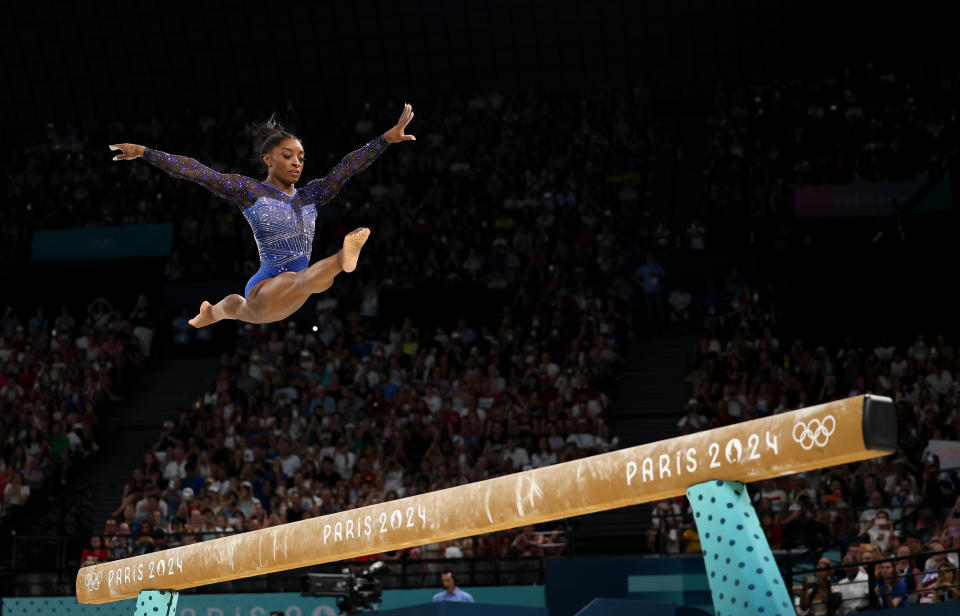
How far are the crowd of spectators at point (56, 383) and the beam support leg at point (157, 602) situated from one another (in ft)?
33.3

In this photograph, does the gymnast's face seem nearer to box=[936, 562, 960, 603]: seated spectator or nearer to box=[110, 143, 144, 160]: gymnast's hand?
box=[110, 143, 144, 160]: gymnast's hand

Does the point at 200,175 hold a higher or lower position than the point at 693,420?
lower

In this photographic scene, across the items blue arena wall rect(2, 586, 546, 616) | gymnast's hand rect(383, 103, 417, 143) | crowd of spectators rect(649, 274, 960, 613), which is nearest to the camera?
gymnast's hand rect(383, 103, 417, 143)

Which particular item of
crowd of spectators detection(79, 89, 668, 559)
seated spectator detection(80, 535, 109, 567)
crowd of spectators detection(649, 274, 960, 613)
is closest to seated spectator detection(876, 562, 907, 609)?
crowd of spectators detection(649, 274, 960, 613)

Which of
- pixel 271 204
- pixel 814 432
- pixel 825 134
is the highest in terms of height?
pixel 825 134

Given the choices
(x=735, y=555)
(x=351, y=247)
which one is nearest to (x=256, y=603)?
(x=351, y=247)

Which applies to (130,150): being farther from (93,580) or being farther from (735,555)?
(735,555)

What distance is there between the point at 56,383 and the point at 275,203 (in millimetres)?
12508

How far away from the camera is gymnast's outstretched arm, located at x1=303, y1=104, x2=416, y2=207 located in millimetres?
7215

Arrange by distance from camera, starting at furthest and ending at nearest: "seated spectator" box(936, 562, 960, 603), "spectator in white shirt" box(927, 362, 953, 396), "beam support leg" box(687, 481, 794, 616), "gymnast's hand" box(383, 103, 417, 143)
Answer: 1. "spectator in white shirt" box(927, 362, 953, 396)
2. "seated spectator" box(936, 562, 960, 603)
3. "gymnast's hand" box(383, 103, 417, 143)
4. "beam support leg" box(687, 481, 794, 616)

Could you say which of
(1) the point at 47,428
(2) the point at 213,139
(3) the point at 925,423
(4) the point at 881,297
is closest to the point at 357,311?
(1) the point at 47,428

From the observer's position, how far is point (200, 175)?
698 cm

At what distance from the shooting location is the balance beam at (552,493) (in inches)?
164

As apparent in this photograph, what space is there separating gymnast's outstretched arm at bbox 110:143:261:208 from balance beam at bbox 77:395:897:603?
1.98 metres
